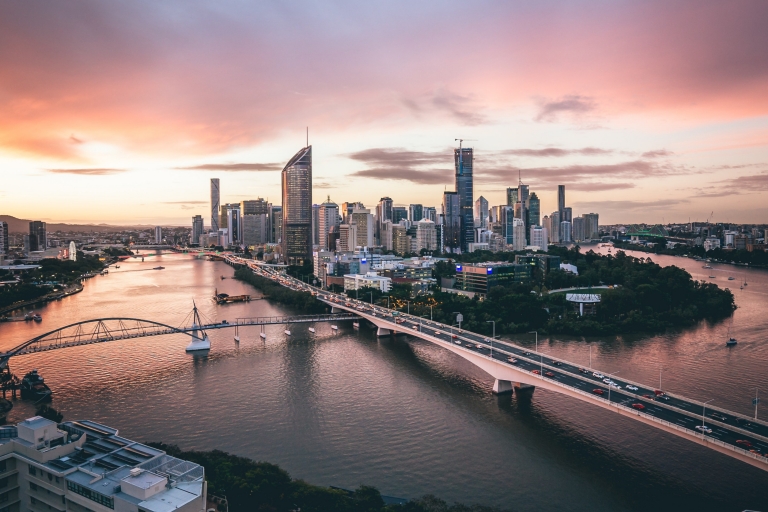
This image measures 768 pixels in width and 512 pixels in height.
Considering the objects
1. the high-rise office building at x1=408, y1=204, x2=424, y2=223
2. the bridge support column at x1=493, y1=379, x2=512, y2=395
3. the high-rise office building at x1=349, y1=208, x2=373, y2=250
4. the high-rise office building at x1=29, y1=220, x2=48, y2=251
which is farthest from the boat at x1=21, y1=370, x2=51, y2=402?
the high-rise office building at x1=408, y1=204, x2=424, y2=223

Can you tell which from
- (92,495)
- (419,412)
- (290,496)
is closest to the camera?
(92,495)

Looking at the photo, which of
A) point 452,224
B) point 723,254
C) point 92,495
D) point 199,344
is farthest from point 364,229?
point 92,495

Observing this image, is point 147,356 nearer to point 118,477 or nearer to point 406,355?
point 406,355

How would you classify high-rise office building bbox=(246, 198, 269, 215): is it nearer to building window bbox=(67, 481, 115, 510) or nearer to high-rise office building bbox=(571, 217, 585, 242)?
high-rise office building bbox=(571, 217, 585, 242)

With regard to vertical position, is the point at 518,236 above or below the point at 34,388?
above

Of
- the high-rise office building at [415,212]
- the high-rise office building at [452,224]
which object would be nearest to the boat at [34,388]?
the high-rise office building at [452,224]

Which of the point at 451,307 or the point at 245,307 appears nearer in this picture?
the point at 451,307

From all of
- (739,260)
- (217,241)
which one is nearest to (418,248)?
(739,260)

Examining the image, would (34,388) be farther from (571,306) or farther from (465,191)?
(465,191)
